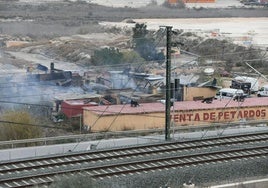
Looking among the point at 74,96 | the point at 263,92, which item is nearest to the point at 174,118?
the point at 74,96

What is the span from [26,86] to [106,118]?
653cm

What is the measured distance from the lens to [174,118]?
1642cm

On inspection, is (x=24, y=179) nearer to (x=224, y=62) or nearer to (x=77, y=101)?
(x=77, y=101)

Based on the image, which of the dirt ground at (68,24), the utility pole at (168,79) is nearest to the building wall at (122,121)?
the utility pole at (168,79)

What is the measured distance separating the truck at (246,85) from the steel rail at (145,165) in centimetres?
992

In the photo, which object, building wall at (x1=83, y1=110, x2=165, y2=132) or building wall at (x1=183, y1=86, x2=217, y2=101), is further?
building wall at (x1=183, y1=86, x2=217, y2=101)

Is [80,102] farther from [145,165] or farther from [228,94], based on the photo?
[145,165]

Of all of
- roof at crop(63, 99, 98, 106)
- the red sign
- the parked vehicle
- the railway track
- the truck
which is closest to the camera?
the railway track

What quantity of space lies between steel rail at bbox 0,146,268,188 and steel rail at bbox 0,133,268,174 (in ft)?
1.77

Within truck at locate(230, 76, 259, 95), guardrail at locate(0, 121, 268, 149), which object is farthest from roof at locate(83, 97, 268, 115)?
truck at locate(230, 76, 259, 95)

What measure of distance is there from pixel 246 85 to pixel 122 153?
11.4 metres

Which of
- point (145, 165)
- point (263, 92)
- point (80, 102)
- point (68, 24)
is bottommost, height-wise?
point (263, 92)

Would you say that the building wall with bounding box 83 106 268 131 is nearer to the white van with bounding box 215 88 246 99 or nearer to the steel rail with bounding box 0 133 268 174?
the white van with bounding box 215 88 246 99

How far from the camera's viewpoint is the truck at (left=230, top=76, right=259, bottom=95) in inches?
873
